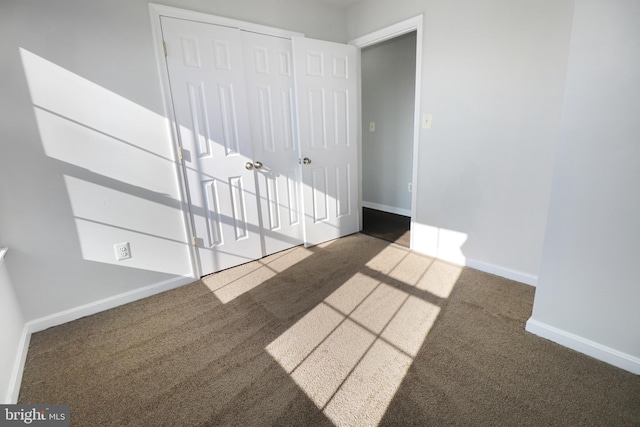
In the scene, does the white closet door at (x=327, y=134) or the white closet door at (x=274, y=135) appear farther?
the white closet door at (x=327, y=134)

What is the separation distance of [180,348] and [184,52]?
2.08 metres

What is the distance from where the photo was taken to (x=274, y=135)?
284 cm

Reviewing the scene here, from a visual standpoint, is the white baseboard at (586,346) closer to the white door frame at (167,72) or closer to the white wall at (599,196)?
the white wall at (599,196)

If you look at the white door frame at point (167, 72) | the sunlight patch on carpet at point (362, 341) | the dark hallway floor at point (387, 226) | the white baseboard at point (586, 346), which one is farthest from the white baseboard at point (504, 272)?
A: the white door frame at point (167, 72)

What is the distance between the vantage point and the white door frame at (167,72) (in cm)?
211

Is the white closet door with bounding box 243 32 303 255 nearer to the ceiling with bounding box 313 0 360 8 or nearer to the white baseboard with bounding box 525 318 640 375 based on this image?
the ceiling with bounding box 313 0 360 8

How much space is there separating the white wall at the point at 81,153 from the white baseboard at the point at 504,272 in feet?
8.34

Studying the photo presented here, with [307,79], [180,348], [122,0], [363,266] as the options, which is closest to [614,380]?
[363,266]

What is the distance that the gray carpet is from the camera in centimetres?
132

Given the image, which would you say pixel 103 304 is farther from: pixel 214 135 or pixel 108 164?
pixel 214 135

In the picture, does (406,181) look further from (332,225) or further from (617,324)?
(617,324)

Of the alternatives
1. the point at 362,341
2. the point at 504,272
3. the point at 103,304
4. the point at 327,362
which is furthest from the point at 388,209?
the point at 103,304
